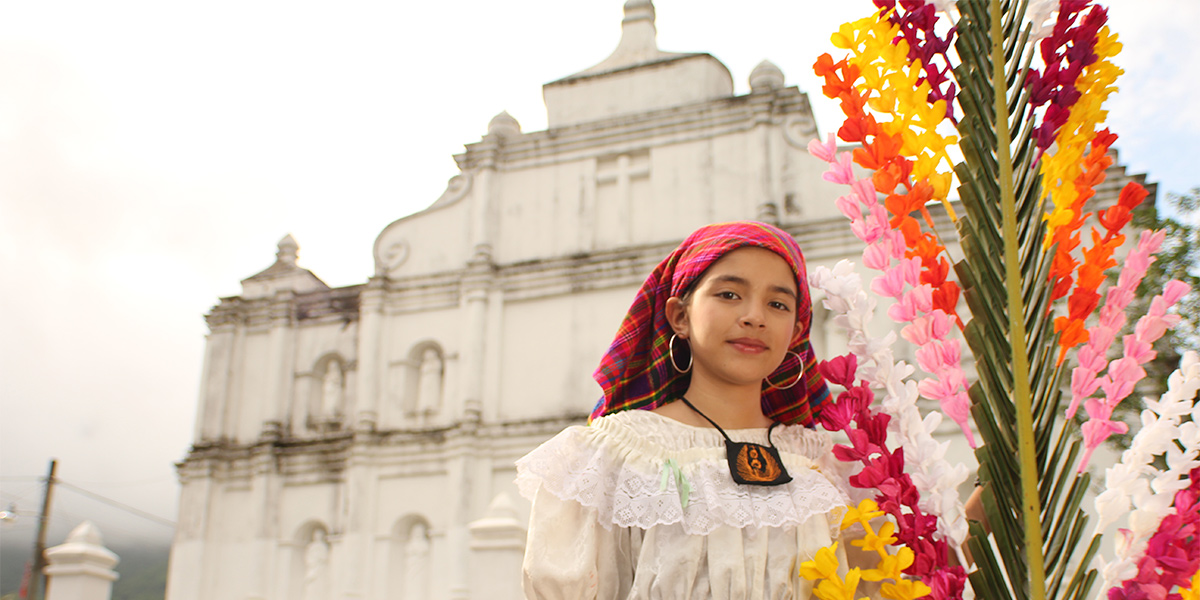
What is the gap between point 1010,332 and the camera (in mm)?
1464

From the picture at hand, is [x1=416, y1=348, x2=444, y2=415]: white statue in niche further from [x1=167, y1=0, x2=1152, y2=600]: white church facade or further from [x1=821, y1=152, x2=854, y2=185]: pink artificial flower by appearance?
[x1=821, y1=152, x2=854, y2=185]: pink artificial flower

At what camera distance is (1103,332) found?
1539mm

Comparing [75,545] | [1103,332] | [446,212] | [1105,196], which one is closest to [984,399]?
[1103,332]

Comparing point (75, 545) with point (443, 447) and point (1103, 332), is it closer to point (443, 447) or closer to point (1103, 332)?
point (443, 447)

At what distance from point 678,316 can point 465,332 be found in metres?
11.3

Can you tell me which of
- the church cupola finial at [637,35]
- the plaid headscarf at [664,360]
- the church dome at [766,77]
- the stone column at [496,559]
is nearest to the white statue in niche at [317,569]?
the stone column at [496,559]

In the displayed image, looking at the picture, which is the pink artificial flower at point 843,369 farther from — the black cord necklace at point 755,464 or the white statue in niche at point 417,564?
the white statue in niche at point 417,564

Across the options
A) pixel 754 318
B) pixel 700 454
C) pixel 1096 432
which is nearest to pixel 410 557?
pixel 700 454

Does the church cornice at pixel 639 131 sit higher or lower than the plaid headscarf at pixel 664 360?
higher

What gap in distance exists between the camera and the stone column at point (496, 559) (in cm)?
718

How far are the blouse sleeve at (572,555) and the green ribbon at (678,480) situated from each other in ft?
0.46

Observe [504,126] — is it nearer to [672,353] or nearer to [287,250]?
[287,250]

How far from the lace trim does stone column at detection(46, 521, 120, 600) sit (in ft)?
26.1

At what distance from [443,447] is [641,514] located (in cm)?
1128
